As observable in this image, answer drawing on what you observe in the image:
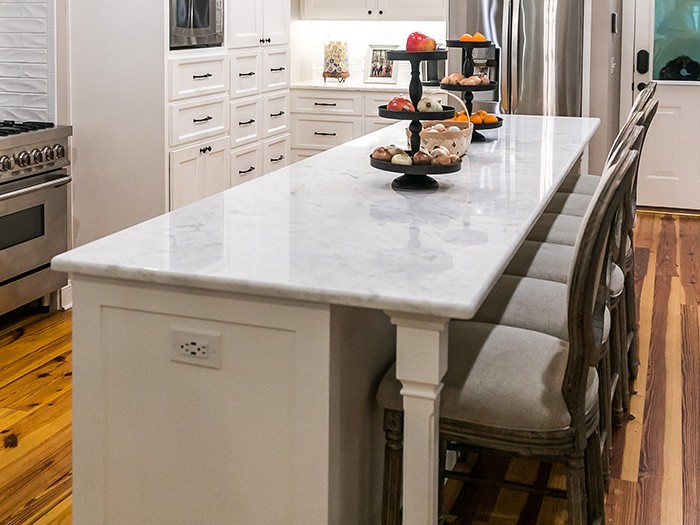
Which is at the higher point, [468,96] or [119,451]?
[468,96]

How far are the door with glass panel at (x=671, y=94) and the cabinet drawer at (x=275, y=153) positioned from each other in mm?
2641

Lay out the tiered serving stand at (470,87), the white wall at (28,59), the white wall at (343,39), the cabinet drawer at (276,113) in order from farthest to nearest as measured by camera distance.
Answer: the white wall at (343,39) < the cabinet drawer at (276,113) < the white wall at (28,59) < the tiered serving stand at (470,87)

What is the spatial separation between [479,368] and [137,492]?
0.77 metres

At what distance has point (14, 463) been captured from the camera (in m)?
2.85

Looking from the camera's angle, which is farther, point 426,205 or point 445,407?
point 426,205

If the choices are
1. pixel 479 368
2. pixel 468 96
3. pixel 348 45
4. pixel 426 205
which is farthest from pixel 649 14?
pixel 479 368

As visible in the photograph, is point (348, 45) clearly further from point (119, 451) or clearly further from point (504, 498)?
point (119, 451)

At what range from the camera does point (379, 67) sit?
265 inches

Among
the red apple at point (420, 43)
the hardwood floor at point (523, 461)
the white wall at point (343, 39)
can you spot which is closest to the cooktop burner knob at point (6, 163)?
the hardwood floor at point (523, 461)

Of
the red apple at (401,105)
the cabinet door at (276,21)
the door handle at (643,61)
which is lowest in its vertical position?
the red apple at (401,105)

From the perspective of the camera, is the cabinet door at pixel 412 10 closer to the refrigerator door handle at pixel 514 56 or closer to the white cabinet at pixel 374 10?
the white cabinet at pixel 374 10

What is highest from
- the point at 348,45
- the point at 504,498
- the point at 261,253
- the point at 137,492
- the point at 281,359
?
the point at 348,45

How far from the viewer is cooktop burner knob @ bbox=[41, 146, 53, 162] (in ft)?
13.4

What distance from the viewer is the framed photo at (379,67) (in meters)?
6.66
